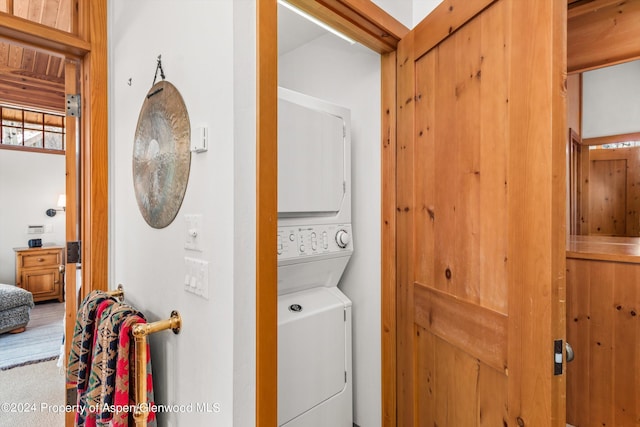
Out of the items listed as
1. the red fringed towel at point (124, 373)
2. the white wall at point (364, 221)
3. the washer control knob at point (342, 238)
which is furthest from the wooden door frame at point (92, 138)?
the white wall at point (364, 221)

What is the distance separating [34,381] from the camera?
2557mm

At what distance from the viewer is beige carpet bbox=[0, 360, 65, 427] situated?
83.0 inches

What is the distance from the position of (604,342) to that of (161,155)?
239 centimetres

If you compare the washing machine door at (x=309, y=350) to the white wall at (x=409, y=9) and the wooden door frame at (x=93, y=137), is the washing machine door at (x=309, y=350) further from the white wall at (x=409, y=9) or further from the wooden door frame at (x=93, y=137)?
the white wall at (x=409, y=9)

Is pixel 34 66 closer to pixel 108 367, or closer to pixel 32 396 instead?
pixel 32 396

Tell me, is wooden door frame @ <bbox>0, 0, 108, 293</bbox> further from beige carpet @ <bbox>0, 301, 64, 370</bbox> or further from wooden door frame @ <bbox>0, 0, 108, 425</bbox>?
beige carpet @ <bbox>0, 301, 64, 370</bbox>

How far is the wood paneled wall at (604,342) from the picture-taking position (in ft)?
5.50

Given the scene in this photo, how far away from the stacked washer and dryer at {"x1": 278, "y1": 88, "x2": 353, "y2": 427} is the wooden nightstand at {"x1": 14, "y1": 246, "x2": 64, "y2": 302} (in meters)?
4.68

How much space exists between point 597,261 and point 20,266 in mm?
6384

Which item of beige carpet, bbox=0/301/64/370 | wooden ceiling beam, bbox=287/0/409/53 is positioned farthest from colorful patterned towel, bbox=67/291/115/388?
beige carpet, bbox=0/301/64/370

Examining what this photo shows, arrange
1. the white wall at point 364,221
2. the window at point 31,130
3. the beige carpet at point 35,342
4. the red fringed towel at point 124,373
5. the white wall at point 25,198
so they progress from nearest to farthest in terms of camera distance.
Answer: the red fringed towel at point 124,373 → the white wall at point 364,221 → the beige carpet at point 35,342 → the window at point 31,130 → the white wall at point 25,198

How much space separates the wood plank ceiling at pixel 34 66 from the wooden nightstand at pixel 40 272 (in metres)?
2.02

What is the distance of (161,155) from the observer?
124cm

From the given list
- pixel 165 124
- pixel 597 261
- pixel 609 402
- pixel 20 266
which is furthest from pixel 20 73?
pixel 609 402
